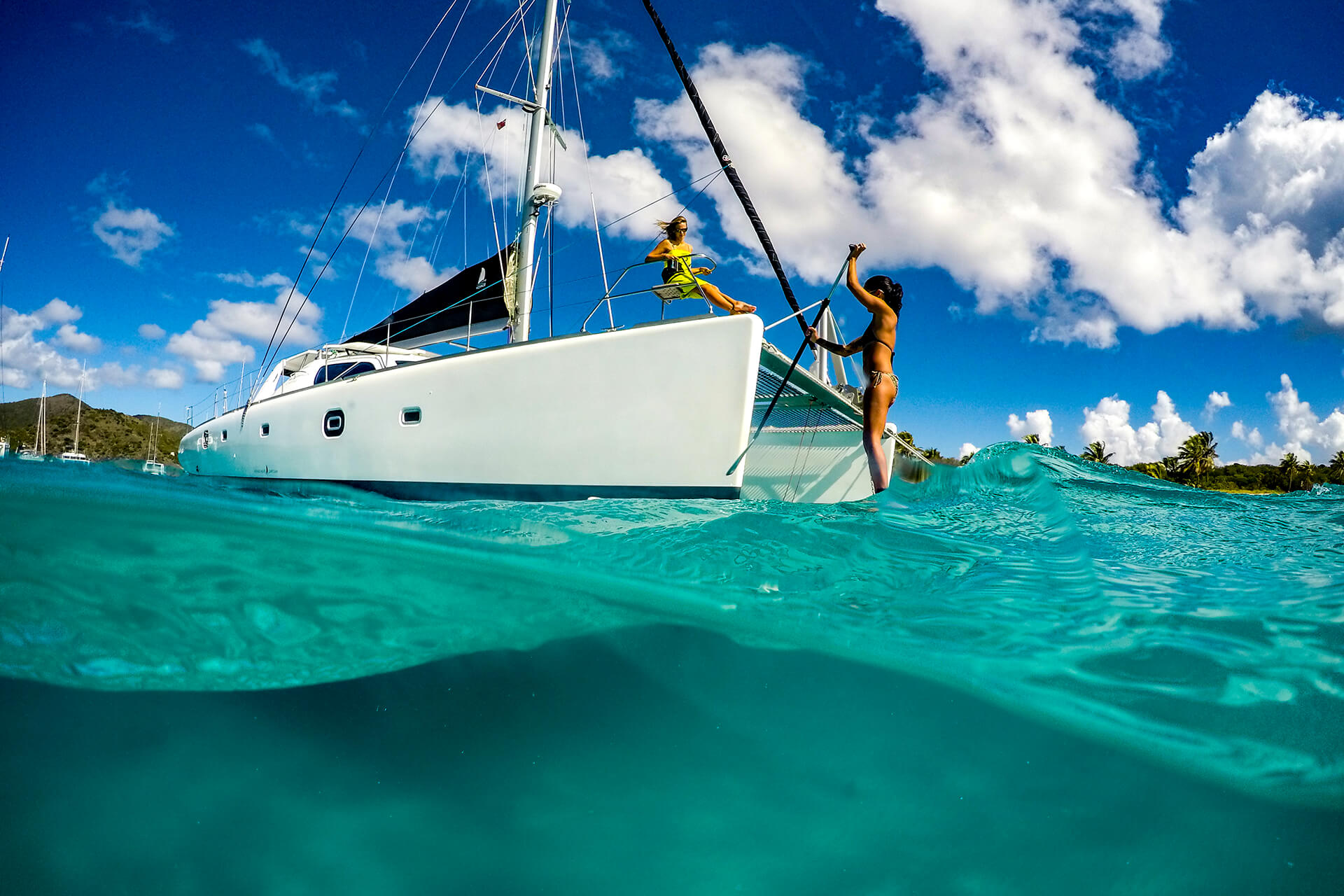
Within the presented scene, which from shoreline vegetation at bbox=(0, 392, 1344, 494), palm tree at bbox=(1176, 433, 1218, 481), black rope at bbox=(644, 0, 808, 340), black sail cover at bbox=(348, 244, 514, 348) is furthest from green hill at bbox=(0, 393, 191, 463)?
palm tree at bbox=(1176, 433, 1218, 481)

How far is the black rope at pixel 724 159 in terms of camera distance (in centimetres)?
721

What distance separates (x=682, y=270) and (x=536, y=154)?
15.6ft

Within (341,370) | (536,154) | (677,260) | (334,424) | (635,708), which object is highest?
(536,154)

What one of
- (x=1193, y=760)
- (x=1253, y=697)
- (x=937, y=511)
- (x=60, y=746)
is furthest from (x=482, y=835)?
(x=937, y=511)

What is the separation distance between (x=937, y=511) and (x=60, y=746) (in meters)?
6.08

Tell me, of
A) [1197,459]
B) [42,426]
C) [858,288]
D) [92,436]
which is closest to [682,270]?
[858,288]

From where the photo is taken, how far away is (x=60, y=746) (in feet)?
7.72

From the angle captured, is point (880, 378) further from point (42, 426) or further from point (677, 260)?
point (42, 426)

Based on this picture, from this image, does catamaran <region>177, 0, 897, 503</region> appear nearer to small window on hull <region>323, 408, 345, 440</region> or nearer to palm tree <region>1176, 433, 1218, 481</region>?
small window on hull <region>323, 408, 345, 440</region>

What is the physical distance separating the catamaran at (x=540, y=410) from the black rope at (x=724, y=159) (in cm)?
2

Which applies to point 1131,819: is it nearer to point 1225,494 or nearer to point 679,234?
point 679,234

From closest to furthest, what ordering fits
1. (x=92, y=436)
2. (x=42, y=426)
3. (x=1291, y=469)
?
(x=42, y=426), (x=92, y=436), (x=1291, y=469)

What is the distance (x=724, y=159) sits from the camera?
725 cm

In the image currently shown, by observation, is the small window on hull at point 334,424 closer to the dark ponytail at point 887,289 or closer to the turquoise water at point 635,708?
the turquoise water at point 635,708
